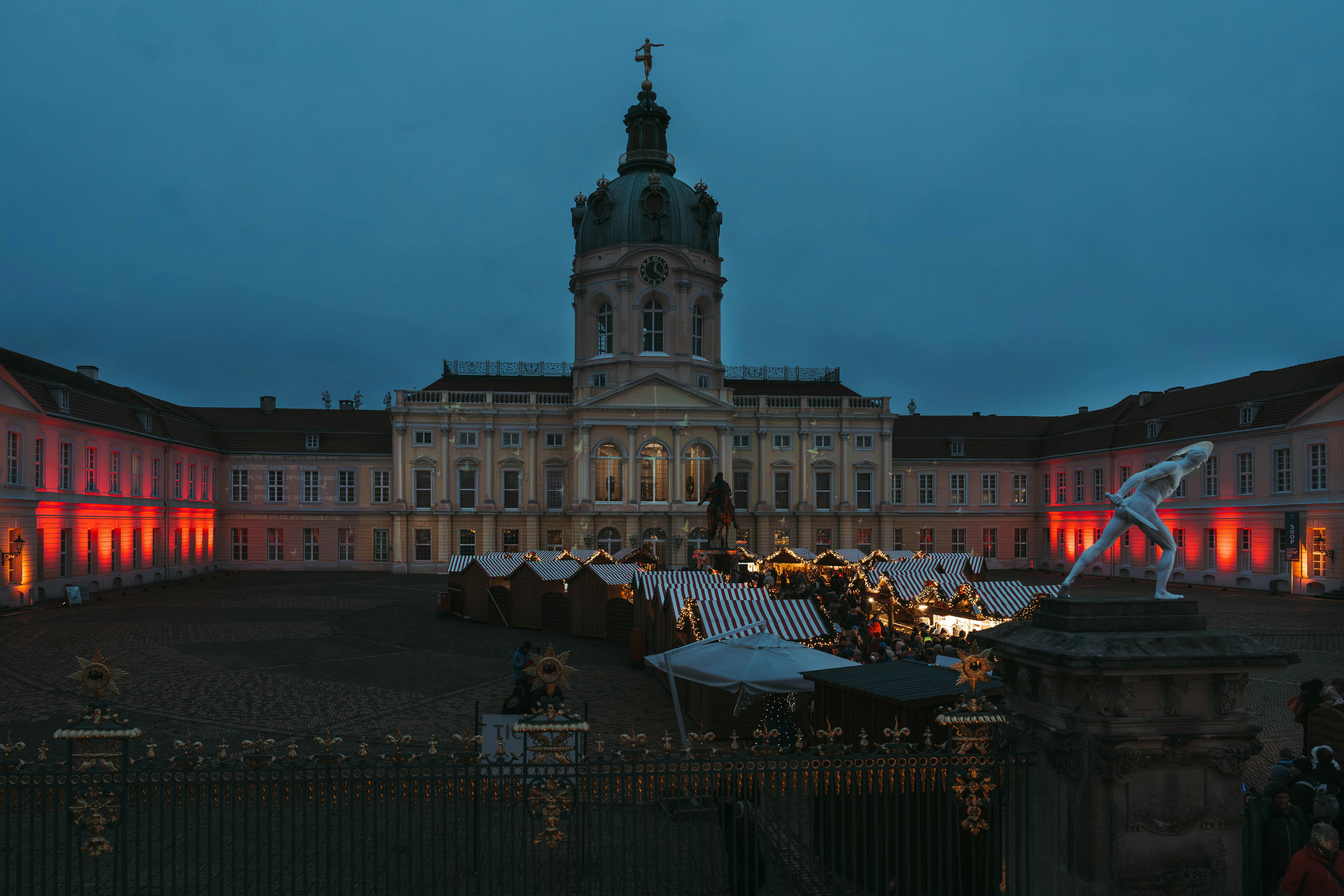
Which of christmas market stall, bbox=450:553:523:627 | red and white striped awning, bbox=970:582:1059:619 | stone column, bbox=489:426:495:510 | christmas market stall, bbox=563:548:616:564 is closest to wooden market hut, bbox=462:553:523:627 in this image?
christmas market stall, bbox=450:553:523:627

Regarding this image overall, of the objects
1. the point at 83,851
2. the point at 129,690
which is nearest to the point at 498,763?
the point at 83,851

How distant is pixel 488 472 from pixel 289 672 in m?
32.5

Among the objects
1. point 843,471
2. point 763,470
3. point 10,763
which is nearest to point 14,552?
point 10,763

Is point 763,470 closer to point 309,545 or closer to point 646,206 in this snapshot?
point 646,206

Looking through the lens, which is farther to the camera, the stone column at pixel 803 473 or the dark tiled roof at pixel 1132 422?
the stone column at pixel 803 473

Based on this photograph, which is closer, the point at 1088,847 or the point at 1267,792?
the point at 1088,847

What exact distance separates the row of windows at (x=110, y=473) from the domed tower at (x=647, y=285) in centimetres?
2353

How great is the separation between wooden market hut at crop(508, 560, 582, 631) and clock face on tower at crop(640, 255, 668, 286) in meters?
27.8

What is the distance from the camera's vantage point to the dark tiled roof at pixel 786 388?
196 feet

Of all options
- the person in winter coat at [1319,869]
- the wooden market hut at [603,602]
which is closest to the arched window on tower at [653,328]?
the wooden market hut at [603,602]

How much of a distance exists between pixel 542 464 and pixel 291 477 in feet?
54.3

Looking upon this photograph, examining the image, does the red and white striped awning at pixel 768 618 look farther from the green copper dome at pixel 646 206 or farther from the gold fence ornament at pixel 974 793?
the green copper dome at pixel 646 206

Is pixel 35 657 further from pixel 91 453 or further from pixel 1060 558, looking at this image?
pixel 1060 558

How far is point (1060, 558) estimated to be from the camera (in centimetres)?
5531
